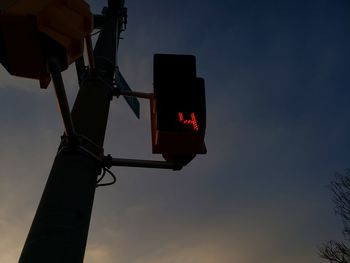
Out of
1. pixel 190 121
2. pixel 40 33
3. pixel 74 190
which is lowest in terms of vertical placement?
pixel 74 190

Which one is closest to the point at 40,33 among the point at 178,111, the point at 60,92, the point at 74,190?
the point at 60,92

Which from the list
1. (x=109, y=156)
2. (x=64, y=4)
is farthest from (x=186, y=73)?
(x=64, y=4)

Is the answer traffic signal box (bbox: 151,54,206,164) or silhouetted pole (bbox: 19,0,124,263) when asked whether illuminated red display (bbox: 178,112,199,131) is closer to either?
traffic signal box (bbox: 151,54,206,164)

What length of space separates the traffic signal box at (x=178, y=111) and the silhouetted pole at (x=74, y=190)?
1.32 ft

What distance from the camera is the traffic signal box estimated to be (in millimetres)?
2334

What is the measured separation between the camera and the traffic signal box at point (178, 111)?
7.66 ft

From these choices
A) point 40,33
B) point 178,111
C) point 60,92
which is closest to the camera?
point 40,33

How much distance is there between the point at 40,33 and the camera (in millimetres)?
1340

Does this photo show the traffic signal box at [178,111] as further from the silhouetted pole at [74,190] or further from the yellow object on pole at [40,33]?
the yellow object on pole at [40,33]

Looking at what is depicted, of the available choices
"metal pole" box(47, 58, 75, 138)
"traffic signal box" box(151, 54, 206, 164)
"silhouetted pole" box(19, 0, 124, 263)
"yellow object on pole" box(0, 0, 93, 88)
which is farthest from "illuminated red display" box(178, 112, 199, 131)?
"yellow object on pole" box(0, 0, 93, 88)

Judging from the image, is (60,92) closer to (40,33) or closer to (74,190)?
(40,33)

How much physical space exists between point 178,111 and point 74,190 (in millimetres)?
866

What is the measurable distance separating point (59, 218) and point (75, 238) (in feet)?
0.44

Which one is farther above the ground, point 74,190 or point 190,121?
point 190,121
